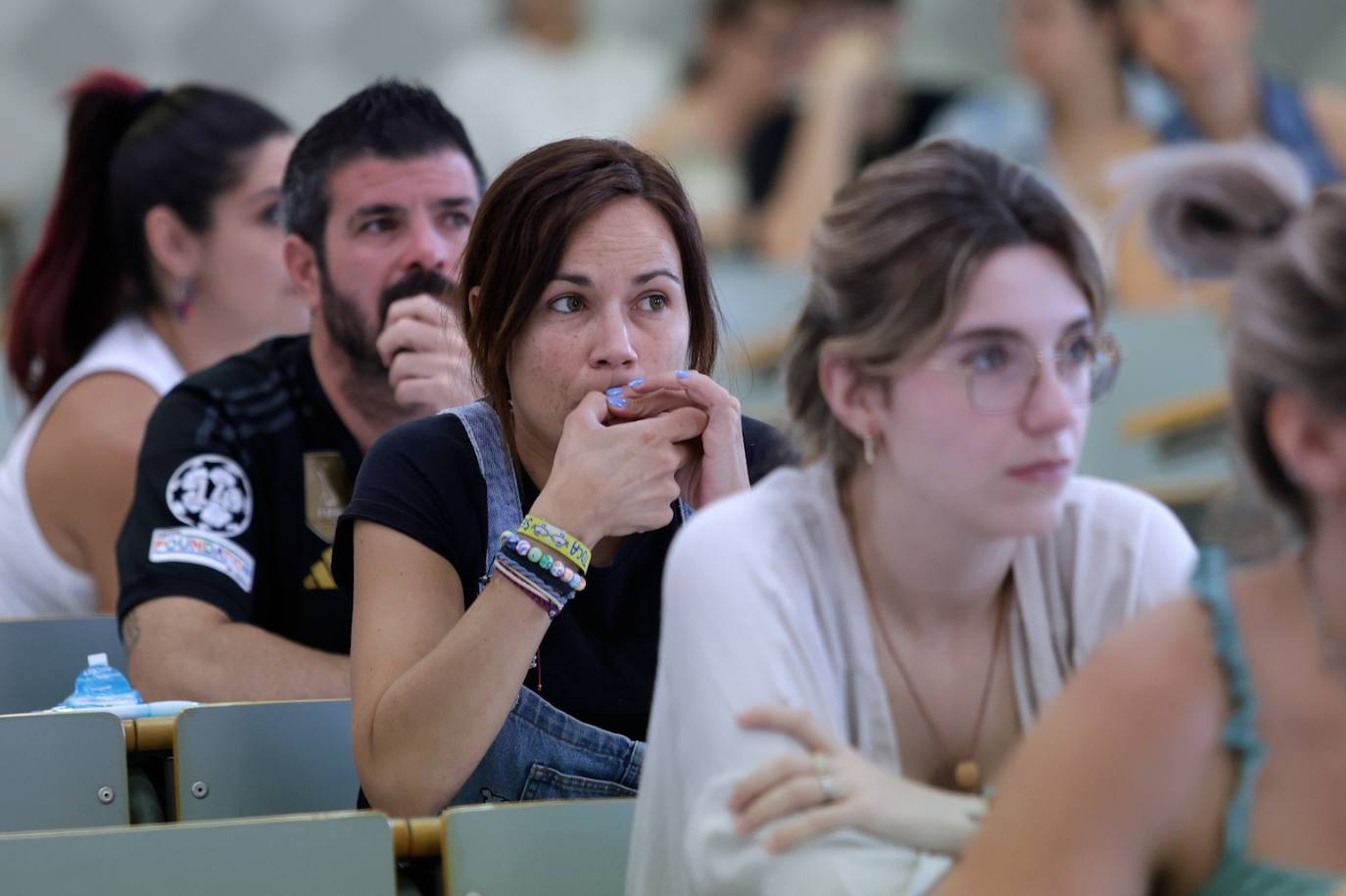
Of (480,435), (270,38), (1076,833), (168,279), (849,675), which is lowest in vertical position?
(1076,833)

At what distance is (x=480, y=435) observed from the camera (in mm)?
1921

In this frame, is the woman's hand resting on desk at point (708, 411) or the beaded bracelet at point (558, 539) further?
the woman's hand resting on desk at point (708, 411)

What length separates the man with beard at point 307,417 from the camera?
7.30ft

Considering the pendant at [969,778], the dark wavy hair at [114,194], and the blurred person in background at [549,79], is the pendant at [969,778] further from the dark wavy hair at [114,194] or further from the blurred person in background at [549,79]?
the blurred person in background at [549,79]

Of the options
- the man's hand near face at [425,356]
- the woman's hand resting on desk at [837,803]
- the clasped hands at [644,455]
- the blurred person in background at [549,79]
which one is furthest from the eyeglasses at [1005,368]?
the blurred person in background at [549,79]

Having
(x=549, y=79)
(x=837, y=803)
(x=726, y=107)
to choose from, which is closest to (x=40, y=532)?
(x=837, y=803)

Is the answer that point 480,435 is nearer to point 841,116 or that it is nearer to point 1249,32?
point 841,116

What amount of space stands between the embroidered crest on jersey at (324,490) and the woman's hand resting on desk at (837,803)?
1178mm

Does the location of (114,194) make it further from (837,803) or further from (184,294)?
(837,803)

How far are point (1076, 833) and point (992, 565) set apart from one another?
13.4 inches

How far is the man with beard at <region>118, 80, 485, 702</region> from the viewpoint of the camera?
2.23 meters

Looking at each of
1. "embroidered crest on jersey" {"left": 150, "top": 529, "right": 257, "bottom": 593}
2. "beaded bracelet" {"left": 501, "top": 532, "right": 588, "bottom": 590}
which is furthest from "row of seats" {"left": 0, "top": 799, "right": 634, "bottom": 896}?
"embroidered crest on jersey" {"left": 150, "top": 529, "right": 257, "bottom": 593}

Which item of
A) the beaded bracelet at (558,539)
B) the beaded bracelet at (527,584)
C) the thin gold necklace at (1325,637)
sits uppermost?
the beaded bracelet at (558,539)

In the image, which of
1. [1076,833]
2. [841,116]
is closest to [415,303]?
[1076,833]
